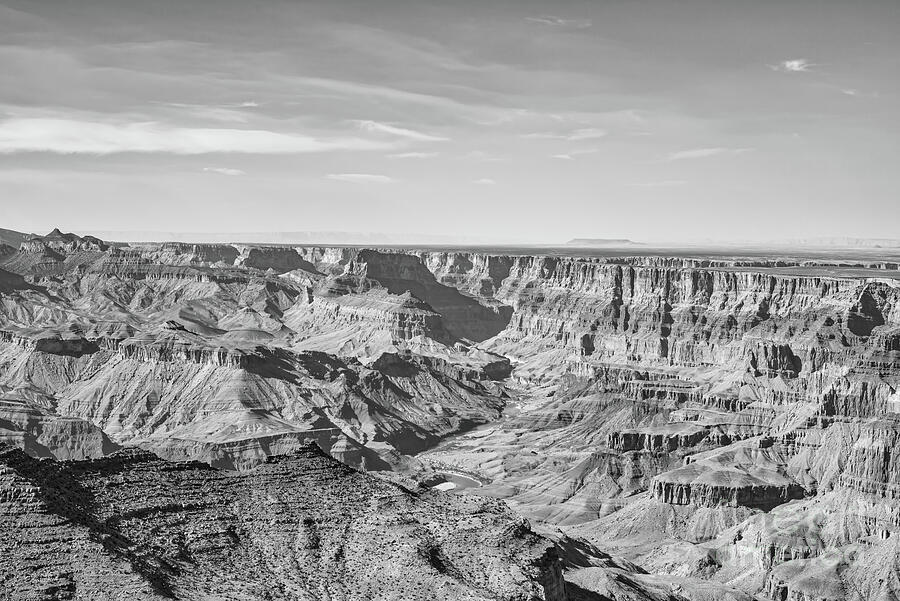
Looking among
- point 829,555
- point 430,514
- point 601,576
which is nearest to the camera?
point 430,514

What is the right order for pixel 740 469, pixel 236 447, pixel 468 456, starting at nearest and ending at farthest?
pixel 740 469
pixel 236 447
pixel 468 456

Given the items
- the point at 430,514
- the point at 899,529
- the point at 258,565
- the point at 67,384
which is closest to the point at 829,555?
the point at 899,529

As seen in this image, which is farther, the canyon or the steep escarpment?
the canyon

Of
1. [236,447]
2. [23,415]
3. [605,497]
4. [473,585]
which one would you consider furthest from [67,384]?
[473,585]

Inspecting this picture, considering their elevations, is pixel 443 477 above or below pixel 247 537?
below

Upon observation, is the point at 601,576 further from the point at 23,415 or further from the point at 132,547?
the point at 23,415

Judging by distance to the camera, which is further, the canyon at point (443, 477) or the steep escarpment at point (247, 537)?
the canyon at point (443, 477)

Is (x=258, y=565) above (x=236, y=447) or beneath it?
above

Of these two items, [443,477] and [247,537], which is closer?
[247,537]

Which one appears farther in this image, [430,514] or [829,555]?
[829,555]

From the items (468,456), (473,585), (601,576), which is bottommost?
(468,456)
